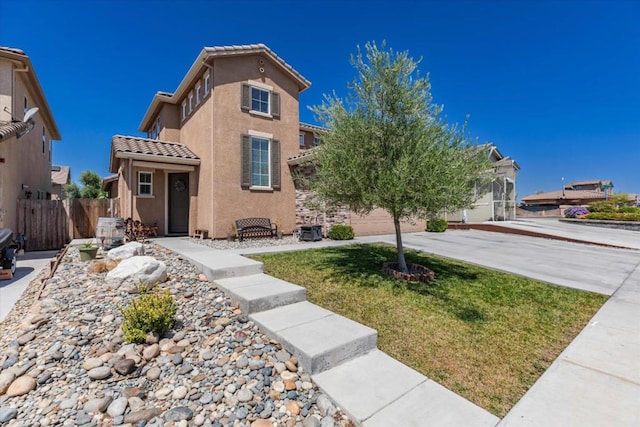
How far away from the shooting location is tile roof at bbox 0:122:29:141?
8.07 metres

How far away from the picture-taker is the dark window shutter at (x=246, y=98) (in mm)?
11297

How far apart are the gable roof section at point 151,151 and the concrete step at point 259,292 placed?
7.76 meters

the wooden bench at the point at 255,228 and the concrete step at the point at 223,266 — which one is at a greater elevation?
the wooden bench at the point at 255,228

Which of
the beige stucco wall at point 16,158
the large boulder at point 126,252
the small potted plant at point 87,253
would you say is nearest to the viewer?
the large boulder at point 126,252

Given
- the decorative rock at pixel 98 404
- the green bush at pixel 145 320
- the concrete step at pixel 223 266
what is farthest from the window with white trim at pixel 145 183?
the decorative rock at pixel 98 404

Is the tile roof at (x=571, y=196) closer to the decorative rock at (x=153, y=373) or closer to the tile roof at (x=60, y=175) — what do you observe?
the decorative rock at (x=153, y=373)

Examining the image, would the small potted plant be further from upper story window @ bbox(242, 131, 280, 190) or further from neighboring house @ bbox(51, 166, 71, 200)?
neighboring house @ bbox(51, 166, 71, 200)

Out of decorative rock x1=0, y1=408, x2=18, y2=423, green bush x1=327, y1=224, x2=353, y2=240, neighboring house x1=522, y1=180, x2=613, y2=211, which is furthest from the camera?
neighboring house x1=522, y1=180, x2=613, y2=211

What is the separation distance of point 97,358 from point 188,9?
43.0 feet

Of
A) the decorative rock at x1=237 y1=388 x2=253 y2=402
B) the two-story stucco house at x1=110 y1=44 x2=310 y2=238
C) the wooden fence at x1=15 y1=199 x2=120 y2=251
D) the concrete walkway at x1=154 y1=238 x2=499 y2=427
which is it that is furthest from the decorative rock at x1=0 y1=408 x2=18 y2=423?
the wooden fence at x1=15 y1=199 x2=120 y2=251

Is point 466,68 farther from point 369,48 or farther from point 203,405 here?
point 203,405

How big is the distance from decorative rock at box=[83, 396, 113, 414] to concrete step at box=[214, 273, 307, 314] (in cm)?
187

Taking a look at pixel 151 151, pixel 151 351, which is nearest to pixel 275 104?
pixel 151 151

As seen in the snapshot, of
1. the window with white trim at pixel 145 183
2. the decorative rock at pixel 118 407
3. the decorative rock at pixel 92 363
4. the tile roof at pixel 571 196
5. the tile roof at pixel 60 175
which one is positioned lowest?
the decorative rock at pixel 118 407
